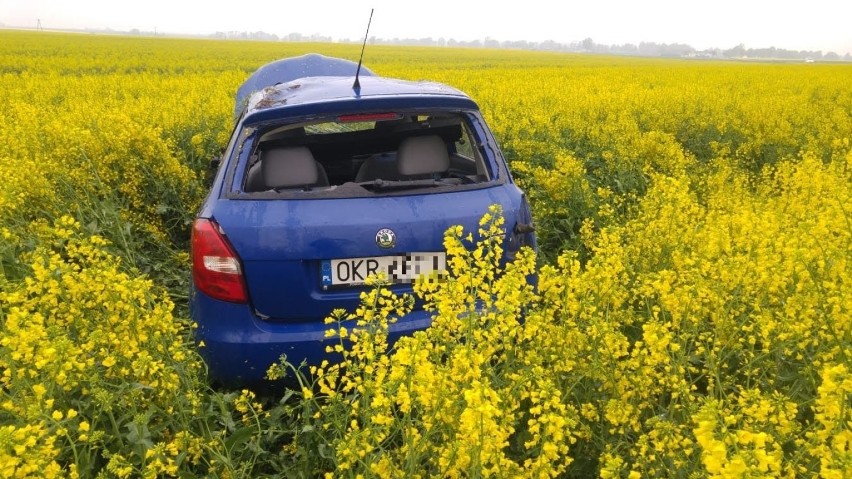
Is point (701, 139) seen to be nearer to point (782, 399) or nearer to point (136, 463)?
point (782, 399)

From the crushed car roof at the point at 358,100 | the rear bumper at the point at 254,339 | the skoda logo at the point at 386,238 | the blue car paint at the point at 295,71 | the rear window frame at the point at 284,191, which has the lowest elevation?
the rear bumper at the point at 254,339

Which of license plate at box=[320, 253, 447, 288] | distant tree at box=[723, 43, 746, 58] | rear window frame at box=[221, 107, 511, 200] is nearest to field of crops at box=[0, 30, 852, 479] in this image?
license plate at box=[320, 253, 447, 288]

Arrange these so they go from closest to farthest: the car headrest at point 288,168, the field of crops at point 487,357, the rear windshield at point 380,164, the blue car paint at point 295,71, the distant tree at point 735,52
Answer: the field of crops at point 487,357 < the rear windshield at point 380,164 < the car headrest at point 288,168 < the blue car paint at point 295,71 < the distant tree at point 735,52

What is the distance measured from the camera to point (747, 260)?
8.87 ft

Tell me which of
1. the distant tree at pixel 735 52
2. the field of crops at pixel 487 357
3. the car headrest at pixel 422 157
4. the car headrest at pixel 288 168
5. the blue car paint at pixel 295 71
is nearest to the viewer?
the field of crops at pixel 487 357

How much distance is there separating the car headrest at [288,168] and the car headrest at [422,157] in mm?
491

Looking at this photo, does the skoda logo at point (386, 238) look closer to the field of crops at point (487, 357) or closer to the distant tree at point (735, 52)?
the field of crops at point (487, 357)

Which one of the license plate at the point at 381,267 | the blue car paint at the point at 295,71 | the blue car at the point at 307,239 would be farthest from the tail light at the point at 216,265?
the blue car paint at the point at 295,71

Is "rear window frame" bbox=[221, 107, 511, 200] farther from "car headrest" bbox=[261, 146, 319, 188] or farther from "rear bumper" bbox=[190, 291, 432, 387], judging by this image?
"rear bumper" bbox=[190, 291, 432, 387]

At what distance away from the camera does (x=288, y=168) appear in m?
2.89

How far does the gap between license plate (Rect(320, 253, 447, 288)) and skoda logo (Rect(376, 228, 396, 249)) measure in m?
0.07

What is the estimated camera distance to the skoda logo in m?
2.44

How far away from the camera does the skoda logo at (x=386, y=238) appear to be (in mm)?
2442

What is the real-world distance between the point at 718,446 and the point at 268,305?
1872mm
